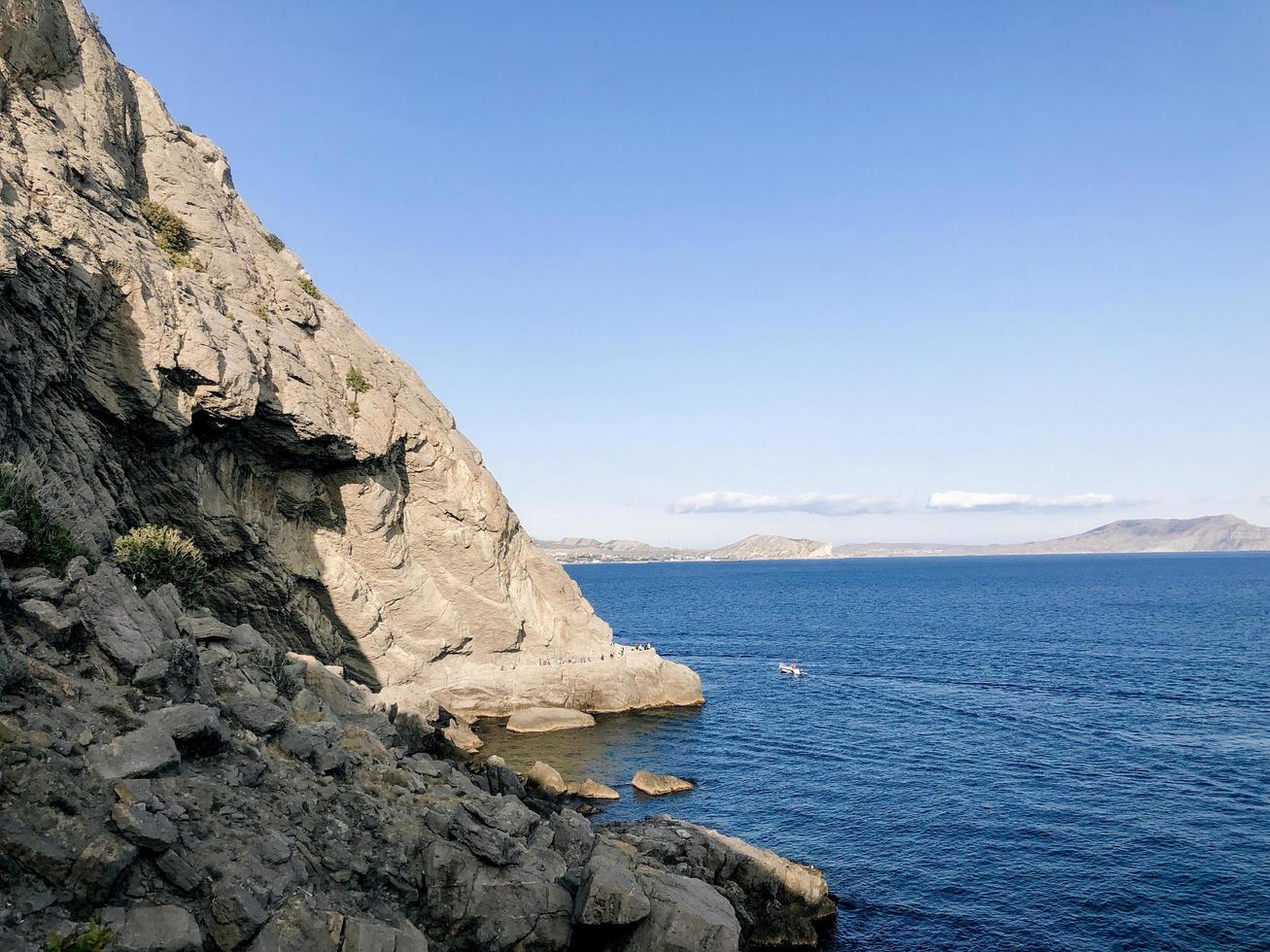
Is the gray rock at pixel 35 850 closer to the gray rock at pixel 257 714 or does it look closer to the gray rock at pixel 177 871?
the gray rock at pixel 177 871

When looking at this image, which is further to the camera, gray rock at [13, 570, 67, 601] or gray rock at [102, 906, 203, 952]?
gray rock at [13, 570, 67, 601]

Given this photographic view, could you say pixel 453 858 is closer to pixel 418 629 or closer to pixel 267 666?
pixel 267 666

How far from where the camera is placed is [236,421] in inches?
1663

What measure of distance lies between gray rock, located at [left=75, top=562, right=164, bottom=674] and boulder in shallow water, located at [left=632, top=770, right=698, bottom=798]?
91.1 ft

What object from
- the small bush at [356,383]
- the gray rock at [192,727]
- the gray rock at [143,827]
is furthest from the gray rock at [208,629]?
the small bush at [356,383]

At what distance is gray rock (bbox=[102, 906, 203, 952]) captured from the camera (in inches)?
536

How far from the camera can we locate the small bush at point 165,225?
45.3m

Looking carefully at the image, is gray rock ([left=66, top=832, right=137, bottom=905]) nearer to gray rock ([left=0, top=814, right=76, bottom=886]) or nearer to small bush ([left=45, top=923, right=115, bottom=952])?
gray rock ([left=0, top=814, right=76, bottom=886])

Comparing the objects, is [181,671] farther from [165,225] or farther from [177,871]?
[165,225]

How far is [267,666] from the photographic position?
27.1 m

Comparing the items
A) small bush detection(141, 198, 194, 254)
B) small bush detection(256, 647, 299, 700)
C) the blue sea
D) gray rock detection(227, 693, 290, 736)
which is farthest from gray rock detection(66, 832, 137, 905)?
small bush detection(141, 198, 194, 254)

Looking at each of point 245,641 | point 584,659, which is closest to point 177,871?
point 245,641

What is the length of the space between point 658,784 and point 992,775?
62.6ft

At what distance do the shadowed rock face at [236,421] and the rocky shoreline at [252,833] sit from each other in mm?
12604
